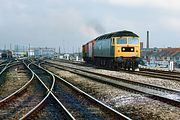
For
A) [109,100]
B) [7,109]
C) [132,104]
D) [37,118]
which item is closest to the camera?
[37,118]

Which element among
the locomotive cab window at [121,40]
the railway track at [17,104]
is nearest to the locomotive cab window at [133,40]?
the locomotive cab window at [121,40]

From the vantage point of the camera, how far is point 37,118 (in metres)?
7.91

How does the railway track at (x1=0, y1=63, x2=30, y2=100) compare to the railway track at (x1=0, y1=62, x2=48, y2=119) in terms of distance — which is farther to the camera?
the railway track at (x1=0, y1=63, x2=30, y2=100)

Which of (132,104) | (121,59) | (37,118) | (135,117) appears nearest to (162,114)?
(135,117)

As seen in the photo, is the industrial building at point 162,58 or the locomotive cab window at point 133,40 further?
the industrial building at point 162,58

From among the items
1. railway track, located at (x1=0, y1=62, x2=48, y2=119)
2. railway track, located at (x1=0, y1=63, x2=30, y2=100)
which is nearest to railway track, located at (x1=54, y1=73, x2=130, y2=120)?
railway track, located at (x1=0, y1=62, x2=48, y2=119)

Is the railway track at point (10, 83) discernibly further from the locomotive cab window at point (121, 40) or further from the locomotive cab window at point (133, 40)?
the locomotive cab window at point (133, 40)

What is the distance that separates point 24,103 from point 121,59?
17150 millimetres

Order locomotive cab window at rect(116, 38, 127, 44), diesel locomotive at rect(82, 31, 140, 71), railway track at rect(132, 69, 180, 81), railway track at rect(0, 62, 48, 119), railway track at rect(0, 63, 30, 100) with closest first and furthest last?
1. railway track at rect(0, 62, 48, 119)
2. railway track at rect(0, 63, 30, 100)
3. railway track at rect(132, 69, 180, 81)
4. diesel locomotive at rect(82, 31, 140, 71)
5. locomotive cab window at rect(116, 38, 127, 44)

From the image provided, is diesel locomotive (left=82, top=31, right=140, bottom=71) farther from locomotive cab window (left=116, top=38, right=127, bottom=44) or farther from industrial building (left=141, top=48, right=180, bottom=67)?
industrial building (left=141, top=48, right=180, bottom=67)

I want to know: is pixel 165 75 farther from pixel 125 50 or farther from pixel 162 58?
pixel 162 58

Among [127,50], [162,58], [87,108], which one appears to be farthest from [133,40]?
[162,58]

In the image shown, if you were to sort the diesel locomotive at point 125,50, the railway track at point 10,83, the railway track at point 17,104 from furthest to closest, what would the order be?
the diesel locomotive at point 125,50, the railway track at point 10,83, the railway track at point 17,104

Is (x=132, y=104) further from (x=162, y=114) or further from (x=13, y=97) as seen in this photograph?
(x=13, y=97)
